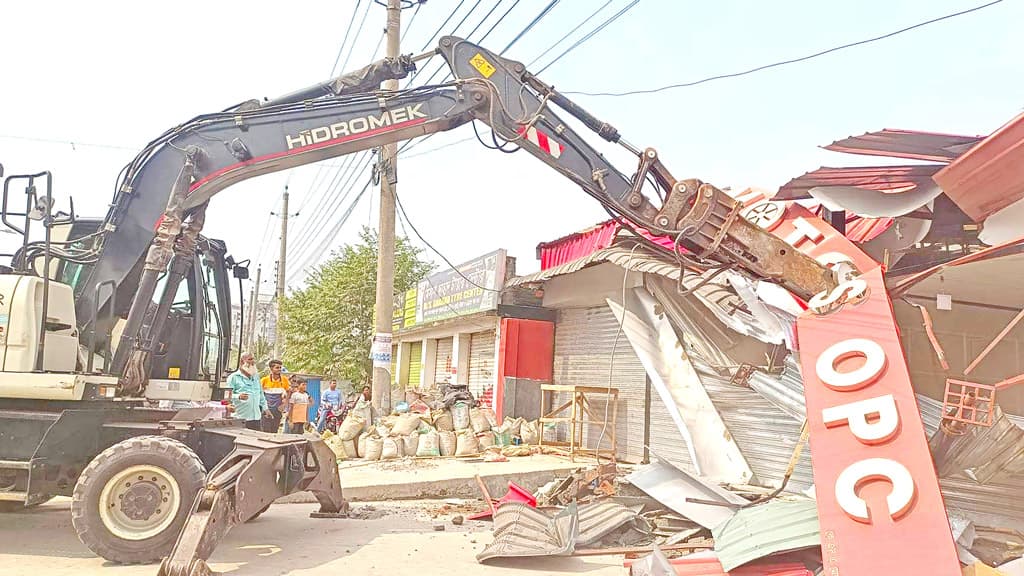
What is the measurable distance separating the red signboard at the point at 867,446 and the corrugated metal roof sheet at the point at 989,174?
1163 mm

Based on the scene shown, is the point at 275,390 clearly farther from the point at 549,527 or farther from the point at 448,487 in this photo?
the point at 549,527

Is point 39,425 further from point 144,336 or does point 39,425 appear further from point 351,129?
point 351,129

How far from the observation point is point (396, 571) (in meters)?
6.02

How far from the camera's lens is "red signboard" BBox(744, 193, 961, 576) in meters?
4.24

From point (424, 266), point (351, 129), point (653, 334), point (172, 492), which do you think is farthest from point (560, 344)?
point (424, 266)

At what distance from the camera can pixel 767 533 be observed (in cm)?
524

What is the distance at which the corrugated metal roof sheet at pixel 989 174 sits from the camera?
535 cm

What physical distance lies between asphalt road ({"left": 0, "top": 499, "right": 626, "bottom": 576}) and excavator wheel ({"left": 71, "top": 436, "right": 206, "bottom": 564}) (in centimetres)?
19

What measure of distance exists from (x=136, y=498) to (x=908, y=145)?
7061mm

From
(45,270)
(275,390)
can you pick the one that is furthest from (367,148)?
(275,390)

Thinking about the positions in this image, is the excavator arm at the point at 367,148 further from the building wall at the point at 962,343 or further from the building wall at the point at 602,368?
the building wall at the point at 602,368

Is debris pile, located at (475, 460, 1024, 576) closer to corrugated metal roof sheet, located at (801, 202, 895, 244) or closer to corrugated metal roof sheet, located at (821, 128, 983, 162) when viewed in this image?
corrugated metal roof sheet, located at (801, 202, 895, 244)

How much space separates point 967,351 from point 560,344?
6986 mm

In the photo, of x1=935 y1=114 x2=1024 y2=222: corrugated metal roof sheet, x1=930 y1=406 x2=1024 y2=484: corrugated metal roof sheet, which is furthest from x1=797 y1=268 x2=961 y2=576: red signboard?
x1=935 y1=114 x2=1024 y2=222: corrugated metal roof sheet
